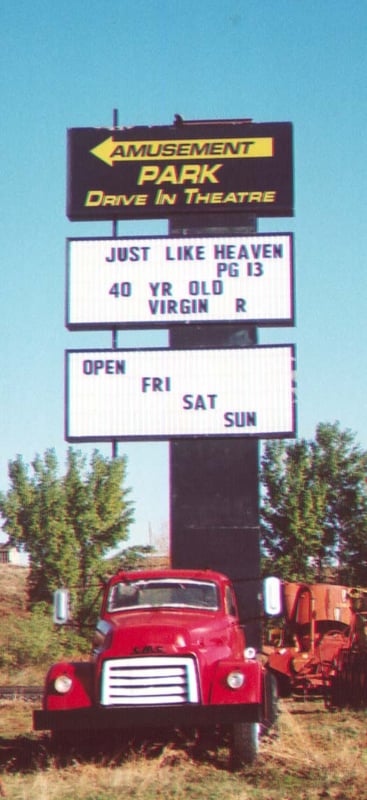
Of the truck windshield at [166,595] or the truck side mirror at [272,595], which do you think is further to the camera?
the truck windshield at [166,595]

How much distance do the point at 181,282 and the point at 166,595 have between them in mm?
7379

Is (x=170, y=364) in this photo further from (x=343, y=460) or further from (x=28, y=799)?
(x=343, y=460)

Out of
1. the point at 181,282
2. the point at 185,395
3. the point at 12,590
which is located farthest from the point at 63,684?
→ the point at 12,590

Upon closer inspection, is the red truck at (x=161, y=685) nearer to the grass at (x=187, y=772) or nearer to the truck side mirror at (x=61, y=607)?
the grass at (x=187, y=772)

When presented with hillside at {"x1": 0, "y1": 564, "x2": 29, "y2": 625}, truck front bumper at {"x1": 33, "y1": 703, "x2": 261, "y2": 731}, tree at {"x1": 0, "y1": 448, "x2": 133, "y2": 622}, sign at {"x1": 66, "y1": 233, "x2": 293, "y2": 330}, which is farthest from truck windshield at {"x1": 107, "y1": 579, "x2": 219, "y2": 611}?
hillside at {"x1": 0, "y1": 564, "x2": 29, "y2": 625}

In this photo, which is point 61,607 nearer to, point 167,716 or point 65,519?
point 167,716

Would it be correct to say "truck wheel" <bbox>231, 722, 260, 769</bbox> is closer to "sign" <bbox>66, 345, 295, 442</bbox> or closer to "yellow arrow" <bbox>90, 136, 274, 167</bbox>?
"sign" <bbox>66, 345, 295, 442</bbox>

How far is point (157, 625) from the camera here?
1320 centimetres

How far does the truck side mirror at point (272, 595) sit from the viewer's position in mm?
13398

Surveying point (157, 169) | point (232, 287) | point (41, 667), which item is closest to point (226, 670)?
point (232, 287)

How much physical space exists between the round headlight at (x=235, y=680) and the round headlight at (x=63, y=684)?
5.85 feet

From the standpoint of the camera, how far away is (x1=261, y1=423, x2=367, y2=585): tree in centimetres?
4659

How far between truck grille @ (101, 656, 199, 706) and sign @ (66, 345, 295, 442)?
23.5 feet

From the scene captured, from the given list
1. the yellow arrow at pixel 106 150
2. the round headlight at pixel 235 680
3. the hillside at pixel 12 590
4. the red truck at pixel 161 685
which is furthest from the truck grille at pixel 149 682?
the hillside at pixel 12 590
